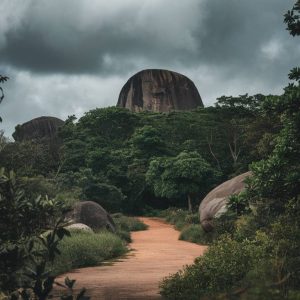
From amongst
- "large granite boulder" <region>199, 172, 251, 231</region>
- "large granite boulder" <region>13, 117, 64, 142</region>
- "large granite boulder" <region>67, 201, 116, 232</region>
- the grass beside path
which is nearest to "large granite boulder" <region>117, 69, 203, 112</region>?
"large granite boulder" <region>13, 117, 64, 142</region>

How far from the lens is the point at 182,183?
113ft

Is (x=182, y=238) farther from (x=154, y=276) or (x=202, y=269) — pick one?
(x=202, y=269)

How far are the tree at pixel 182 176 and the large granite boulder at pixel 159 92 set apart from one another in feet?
107

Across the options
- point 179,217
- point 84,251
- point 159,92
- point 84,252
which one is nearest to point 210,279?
point 84,252

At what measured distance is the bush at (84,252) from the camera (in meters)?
12.3

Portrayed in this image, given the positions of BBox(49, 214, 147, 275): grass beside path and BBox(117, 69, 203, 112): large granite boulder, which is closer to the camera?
BBox(49, 214, 147, 275): grass beside path

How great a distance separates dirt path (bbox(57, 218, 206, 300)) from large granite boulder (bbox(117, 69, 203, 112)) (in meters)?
48.0

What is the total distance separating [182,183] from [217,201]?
46.3 ft

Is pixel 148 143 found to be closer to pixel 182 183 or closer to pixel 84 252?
pixel 182 183

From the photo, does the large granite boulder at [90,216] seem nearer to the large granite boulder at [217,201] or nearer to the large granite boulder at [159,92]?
the large granite boulder at [217,201]

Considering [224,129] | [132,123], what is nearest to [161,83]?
[132,123]

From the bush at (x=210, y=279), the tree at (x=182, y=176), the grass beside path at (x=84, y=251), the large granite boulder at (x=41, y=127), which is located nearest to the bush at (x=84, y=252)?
the grass beside path at (x=84, y=251)

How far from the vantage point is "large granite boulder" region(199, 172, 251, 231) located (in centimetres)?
1991

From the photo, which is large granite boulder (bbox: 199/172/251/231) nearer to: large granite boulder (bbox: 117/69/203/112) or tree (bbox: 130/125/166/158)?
tree (bbox: 130/125/166/158)
